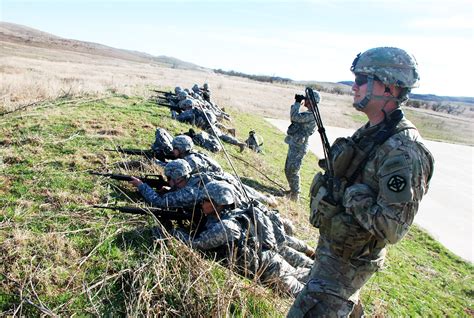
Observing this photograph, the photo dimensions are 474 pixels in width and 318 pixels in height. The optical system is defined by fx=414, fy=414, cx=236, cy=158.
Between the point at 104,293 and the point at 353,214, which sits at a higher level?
the point at 353,214

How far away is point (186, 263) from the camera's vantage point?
13.2 feet

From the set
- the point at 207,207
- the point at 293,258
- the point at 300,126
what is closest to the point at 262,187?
the point at 300,126

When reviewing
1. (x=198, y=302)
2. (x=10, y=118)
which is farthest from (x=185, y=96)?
(x=198, y=302)

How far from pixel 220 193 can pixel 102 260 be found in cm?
144

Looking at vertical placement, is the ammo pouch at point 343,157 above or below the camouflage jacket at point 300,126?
above

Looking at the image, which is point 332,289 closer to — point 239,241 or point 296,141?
point 239,241

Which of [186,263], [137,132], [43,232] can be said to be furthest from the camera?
[137,132]

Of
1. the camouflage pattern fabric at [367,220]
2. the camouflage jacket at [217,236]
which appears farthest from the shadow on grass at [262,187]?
the camouflage pattern fabric at [367,220]

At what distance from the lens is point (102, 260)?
4043 millimetres

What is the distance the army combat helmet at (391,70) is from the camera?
281 cm

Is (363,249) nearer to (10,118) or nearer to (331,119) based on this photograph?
(10,118)

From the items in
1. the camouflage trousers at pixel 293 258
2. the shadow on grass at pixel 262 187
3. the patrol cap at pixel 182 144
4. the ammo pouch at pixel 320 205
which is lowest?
the shadow on grass at pixel 262 187

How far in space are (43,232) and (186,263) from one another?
1.60 meters

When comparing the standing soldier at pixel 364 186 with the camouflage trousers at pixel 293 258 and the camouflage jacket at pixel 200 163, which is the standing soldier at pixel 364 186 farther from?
the camouflage jacket at pixel 200 163
